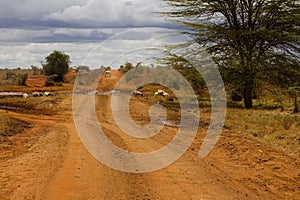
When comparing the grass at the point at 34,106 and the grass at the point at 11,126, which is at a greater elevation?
the grass at the point at 11,126

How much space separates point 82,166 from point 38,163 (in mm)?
1057

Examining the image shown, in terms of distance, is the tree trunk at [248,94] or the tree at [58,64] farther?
the tree at [58,64]

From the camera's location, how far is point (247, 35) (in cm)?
2202

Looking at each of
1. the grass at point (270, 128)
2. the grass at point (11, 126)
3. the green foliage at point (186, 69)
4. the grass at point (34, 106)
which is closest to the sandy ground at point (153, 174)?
the grass at point (270, 128)

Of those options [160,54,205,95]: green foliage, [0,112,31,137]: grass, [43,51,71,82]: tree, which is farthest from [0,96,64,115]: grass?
[43,51,71,82]: tree

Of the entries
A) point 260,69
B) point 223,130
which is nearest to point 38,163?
point 223,130

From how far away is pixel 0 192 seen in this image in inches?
313

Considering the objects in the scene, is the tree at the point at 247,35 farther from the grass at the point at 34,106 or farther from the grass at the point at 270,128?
the grass at the point at 34,106

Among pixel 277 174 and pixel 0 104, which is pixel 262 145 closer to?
pixel 277 174

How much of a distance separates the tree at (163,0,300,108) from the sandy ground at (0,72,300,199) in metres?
9.65

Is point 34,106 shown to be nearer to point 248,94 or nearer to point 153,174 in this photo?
point 248,94

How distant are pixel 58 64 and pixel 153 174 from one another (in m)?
48.1

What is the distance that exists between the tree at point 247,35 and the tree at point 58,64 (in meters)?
34.1

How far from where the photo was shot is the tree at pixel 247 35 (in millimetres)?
21438
